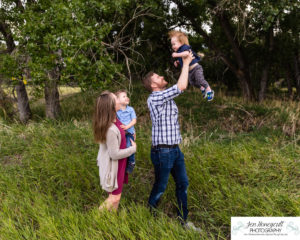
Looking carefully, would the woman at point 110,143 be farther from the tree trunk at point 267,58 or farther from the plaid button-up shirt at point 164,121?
the tree trunk at point 267,58

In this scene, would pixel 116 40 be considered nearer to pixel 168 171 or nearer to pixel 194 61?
pixel 194 61

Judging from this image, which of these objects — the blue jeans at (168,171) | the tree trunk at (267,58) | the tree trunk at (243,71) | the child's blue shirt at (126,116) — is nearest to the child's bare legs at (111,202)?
the blue jeans at (168,171)

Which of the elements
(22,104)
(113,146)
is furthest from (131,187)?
(22,104)

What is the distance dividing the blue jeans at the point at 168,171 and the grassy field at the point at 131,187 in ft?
0.74

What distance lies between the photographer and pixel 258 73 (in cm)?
1305

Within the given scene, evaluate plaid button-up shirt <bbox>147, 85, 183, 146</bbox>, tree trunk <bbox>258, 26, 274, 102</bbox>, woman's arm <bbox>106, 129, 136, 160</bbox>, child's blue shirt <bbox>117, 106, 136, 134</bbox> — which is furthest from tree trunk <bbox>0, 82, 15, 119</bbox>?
tree trunk <bbox>258, 26, 274, 102</bbox>

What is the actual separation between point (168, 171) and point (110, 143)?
2.39 feet

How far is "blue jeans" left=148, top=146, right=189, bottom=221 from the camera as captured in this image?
2688 mm

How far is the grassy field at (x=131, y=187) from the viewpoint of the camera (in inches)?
106

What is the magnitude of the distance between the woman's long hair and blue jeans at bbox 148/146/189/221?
635 mm

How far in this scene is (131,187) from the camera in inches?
157

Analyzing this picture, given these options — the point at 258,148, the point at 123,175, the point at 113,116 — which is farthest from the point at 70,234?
the point at 258,148

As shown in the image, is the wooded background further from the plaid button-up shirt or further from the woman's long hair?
the woman's long hair

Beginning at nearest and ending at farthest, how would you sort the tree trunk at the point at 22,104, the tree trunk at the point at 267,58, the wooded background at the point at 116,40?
1. the wooded background at the point at 116,40
2. the tree trunk at the point at 22,104
3. the tree trunk at the point at 267,58
